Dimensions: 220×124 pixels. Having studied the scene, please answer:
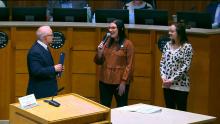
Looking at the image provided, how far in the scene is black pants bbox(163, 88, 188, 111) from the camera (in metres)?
6.14

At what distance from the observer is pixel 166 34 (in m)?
6.84

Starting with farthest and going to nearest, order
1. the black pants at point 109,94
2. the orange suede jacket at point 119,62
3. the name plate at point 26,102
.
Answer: the black pants at point 109,94, the orange suede jacket at point 119,62, the name plate at point 26,102

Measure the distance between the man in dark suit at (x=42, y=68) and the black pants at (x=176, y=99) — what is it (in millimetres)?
1389

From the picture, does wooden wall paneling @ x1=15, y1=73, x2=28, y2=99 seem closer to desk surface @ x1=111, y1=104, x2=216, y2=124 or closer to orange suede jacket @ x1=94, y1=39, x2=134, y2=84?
orange suede jacket @ x1=94, y1=39, x2=134, y2=84

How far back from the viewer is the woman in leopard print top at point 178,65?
6.09 meters

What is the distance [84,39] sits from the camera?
7.11 m

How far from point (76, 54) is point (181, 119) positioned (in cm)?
286

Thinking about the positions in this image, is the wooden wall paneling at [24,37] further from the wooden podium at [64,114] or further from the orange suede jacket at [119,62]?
the wooden podium at [64,114]

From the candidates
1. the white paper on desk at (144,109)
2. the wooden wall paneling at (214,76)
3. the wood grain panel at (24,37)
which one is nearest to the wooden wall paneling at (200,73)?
the wooden wall paneling at (214,76)

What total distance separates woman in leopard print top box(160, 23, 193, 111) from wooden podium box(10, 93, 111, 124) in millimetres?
2421

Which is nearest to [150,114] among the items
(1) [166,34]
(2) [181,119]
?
(2) [181,119]

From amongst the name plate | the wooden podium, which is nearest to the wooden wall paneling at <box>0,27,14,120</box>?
the wooden podium

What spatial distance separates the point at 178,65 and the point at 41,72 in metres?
1.65

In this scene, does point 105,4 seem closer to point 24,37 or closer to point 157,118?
point 24,37
